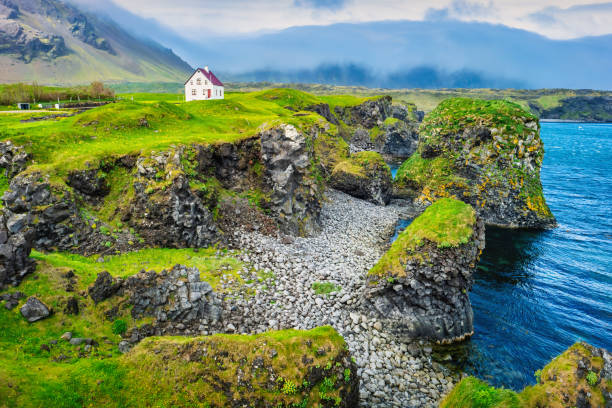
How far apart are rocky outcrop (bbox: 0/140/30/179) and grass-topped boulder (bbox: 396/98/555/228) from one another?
4851 cm

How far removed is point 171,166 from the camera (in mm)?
26703

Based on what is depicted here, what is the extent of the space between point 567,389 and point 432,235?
12.6 metres

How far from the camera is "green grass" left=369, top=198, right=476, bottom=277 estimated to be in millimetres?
22531

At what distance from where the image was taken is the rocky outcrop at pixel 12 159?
25.1 m

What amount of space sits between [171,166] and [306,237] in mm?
15689

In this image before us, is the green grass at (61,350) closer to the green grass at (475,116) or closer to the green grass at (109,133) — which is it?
the green grass at (109,133)

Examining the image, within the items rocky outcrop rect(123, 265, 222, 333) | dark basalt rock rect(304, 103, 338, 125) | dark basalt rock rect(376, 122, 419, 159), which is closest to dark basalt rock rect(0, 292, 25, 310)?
rocky outcrop rect(123, 265, 222, 333)

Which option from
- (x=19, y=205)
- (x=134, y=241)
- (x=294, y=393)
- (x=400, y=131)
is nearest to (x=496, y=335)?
(x=294, y=393)

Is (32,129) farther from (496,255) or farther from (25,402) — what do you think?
(496,255)

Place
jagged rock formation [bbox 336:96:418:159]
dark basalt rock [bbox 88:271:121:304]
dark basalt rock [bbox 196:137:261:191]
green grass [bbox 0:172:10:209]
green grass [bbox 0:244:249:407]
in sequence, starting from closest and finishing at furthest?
green grass [bbox 0:244:249:407] → dark basalt rock [bbox 88:271:121:304] → green grass [bbox 0:172:10:209] → dark basalt rock [bbox 196:137:261:191] → jagged rock formation [bbox 336:96:418:159]

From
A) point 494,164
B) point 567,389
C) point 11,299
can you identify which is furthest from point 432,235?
point 494,164

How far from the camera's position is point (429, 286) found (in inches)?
861

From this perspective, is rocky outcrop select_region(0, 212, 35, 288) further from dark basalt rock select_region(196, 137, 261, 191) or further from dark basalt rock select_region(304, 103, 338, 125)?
dark basalt rock select_region(304, 103, 338, 125)

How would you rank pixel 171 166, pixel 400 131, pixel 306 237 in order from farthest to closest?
pixel 400 131 → pixel 306 237 → pixel 171 166
